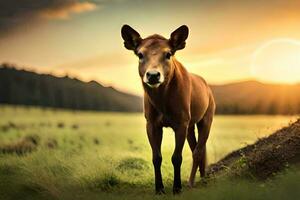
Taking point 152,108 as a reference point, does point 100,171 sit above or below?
below

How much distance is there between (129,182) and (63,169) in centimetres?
160

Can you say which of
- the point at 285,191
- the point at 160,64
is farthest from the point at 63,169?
the point at 285,191

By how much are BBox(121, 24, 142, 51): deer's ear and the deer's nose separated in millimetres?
1352

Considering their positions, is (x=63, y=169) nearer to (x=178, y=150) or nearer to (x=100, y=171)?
(x=100, y=171)

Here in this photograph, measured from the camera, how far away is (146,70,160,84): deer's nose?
11859 millimetres

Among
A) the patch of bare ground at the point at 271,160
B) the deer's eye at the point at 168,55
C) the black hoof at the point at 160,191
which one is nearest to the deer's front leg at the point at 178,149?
the black hoof at the point at 160,191

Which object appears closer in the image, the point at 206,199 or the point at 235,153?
the point at 206,199

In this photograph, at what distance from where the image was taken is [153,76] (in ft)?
39.0

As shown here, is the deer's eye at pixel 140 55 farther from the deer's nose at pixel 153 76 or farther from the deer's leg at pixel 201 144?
the deer's leg at pixel 201 144

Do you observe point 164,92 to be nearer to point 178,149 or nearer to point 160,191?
point 178,149

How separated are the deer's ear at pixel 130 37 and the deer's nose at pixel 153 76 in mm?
Answer: 1352

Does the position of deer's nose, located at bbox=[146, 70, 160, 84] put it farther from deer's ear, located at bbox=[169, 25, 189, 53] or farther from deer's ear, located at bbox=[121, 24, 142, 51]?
deer's ear, located at bbox=[121, 24, 142, 51]

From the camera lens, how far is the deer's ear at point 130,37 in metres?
13.1

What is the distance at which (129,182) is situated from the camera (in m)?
15.2
